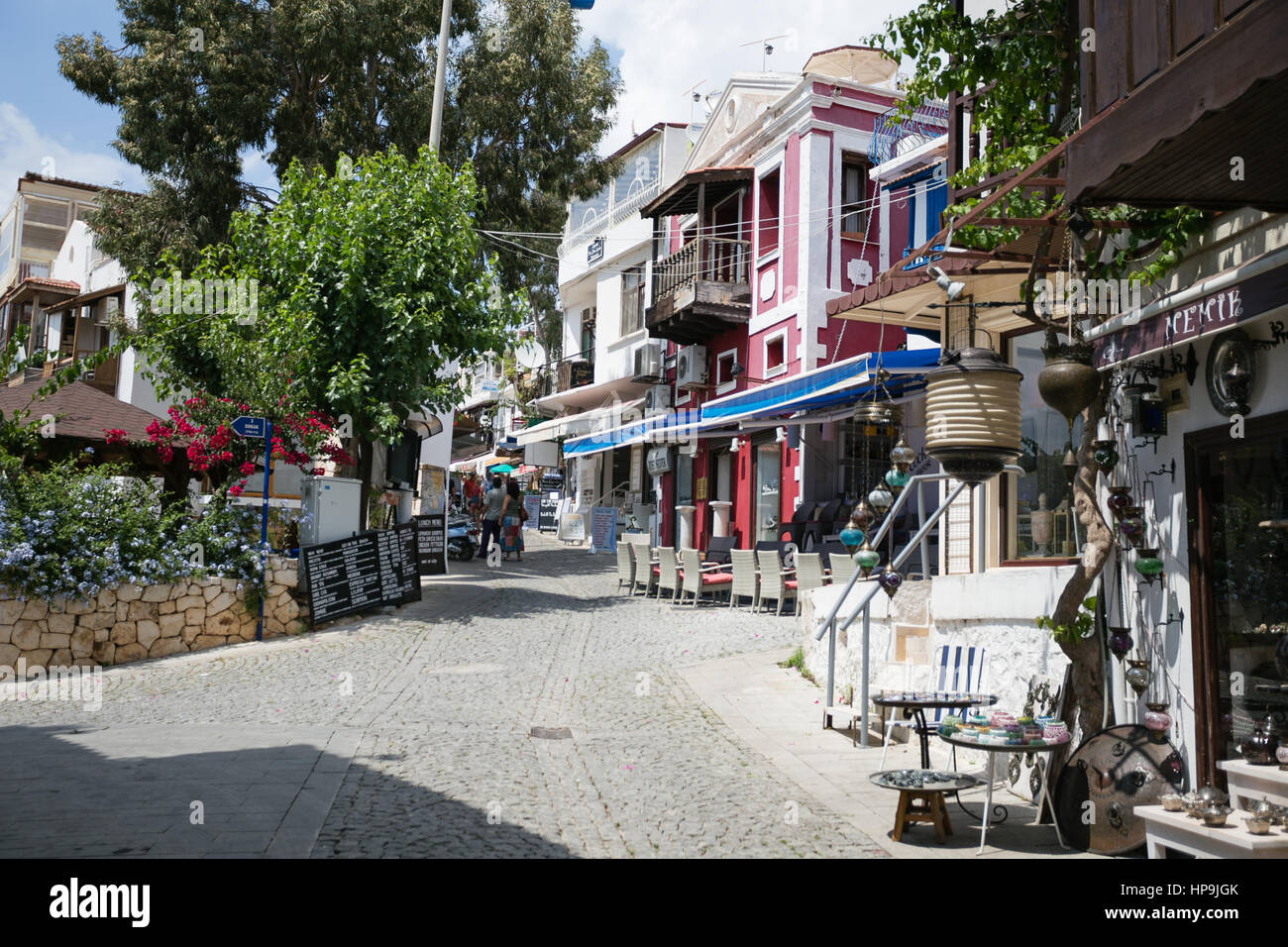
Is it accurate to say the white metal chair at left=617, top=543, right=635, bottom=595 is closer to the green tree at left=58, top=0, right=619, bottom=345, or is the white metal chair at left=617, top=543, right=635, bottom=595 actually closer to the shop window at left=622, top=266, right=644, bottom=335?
the green tree at left=58, top=0, right=619, bottom=345

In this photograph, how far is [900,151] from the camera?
18672mm

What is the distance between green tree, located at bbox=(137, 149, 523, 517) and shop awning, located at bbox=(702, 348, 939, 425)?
3783 mm

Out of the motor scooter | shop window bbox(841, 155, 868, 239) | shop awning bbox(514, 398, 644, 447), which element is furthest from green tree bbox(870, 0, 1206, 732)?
shop awning bbox(514, 398, 644, 447)

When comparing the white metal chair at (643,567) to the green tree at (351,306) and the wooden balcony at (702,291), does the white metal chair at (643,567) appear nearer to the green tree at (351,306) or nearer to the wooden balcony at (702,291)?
the green tree at (351,306)

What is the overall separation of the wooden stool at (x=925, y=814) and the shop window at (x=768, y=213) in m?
17.5

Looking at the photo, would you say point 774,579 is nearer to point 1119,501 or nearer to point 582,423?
point 1119,501

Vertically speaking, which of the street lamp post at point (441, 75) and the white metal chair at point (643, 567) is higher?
the street lamp post at point (441, 75)

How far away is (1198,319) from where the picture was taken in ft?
17.4

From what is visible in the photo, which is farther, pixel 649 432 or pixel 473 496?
pixel 473 496

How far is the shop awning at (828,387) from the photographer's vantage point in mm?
11781

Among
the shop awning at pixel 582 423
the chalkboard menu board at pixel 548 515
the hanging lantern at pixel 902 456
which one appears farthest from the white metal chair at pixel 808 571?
the chalkboard menu board at pixel 548 515

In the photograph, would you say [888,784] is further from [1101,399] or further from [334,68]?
[334,68]

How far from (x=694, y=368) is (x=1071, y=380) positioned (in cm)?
1878

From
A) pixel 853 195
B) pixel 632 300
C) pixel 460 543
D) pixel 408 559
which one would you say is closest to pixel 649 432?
pixel 408 559
